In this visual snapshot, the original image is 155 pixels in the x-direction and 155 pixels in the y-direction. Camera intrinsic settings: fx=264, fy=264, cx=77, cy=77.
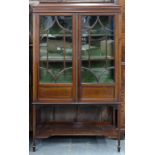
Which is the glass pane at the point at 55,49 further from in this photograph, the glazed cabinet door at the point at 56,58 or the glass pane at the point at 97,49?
the glass pane at the point at 97,49

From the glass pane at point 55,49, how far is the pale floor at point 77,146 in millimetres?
752

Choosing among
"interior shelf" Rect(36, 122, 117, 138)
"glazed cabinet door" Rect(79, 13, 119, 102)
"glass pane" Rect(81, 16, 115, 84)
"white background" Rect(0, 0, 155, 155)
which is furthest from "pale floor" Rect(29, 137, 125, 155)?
"white background" Rect(0, 0, 155, 155)

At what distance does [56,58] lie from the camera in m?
2.96

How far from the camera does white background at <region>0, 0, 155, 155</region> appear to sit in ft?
2.46

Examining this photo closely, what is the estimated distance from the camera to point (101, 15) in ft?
9.57

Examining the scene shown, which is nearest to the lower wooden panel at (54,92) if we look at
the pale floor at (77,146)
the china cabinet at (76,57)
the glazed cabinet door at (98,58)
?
the china cabinet at (76,57)

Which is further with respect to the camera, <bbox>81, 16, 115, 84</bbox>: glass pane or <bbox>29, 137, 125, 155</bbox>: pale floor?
<bbox>81, 16, 115, 84</bbox>: glass pane

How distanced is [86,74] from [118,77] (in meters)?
0.36

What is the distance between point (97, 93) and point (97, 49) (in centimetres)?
50

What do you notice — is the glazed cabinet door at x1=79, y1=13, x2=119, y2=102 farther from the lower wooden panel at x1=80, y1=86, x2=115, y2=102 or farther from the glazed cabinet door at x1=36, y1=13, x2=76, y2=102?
the glazed cabinet door at x1=36, y1=13, x2=76, y2=102
